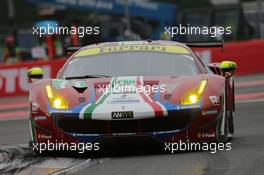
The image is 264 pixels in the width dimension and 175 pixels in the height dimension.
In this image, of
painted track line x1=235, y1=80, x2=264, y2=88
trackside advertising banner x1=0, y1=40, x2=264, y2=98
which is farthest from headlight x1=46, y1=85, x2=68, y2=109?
trackside advertising banner x1=0, y1=40, x2=264, y2=98

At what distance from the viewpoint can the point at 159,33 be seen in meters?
32.3

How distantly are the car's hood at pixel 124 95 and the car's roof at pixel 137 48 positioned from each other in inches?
36.2

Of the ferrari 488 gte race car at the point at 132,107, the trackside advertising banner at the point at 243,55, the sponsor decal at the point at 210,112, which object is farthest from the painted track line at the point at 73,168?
the trackside advertising banner at the point at 243,55

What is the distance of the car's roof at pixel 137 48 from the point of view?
29.2 feet

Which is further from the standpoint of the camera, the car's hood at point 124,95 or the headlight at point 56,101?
the headlight at point 56,101

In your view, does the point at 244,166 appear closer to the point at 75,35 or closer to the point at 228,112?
the point at 228,112

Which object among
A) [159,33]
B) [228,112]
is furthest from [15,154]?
[159,33]

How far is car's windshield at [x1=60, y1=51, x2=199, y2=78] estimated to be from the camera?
8.40 meters

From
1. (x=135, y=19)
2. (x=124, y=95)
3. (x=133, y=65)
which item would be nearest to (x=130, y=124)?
(x=124, y=95)

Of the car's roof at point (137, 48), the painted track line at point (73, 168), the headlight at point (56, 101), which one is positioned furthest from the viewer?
the car's roof at point (137, 48)

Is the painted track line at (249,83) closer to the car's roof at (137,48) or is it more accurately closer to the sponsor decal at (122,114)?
the car's roof at (137,48)

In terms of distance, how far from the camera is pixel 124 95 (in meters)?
7.44

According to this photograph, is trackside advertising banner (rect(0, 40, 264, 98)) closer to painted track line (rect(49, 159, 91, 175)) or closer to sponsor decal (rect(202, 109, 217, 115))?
sponsor decal (rect(202, 109, 217, 115))

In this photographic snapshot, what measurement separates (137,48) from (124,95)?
1557 mm
